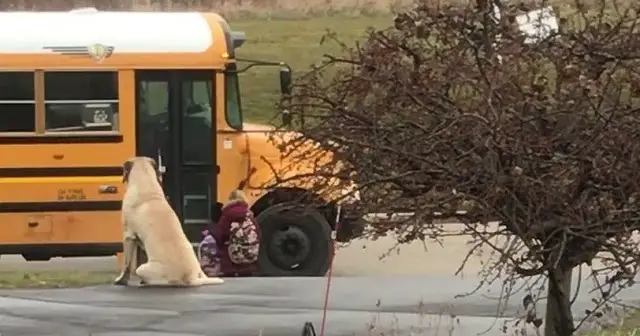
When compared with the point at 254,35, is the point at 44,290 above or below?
below

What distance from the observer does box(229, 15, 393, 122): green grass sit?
2427 cm

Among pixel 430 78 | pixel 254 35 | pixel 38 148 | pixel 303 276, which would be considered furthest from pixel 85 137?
pixel 254 35

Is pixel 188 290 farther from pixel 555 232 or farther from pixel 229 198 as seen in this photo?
pixel 555 232

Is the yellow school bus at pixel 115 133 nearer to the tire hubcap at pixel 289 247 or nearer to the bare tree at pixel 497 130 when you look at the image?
the tire hubcap at pixel 289 247

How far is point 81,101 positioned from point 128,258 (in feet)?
5.89

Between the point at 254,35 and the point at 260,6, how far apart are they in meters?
4.40

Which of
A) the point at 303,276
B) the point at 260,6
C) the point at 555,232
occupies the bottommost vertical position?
the point at 303,276

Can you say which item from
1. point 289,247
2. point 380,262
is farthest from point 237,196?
point 380,262

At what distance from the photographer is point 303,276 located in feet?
46.1

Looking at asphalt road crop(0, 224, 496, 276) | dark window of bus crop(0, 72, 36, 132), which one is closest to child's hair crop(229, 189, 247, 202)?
asphalt road crop(0, 224, 496, 276)

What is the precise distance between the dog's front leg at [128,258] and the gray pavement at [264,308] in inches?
4.9

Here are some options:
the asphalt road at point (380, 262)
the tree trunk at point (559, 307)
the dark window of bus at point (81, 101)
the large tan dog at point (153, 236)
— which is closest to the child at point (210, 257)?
the large tan dog at point (153, 236)

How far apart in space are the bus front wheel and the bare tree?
7548 mm

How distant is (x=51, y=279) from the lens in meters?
13.7
